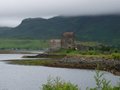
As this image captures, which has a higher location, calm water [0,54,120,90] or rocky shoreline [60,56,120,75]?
calm water [0,54,120,90]

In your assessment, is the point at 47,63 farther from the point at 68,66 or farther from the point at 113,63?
the point at 113,63

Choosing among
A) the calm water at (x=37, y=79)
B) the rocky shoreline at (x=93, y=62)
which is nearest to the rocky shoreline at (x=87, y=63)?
the rocky shoreline at (x=93, y=62)

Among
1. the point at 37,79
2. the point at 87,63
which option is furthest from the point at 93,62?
the point at 37,79

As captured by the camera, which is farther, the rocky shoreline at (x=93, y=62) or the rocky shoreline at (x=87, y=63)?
the rocky shoreline at (x=87, y=63)

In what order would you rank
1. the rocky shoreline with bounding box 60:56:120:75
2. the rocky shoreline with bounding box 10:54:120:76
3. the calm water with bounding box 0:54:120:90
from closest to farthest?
the calm water with bounding box 0:54:120:90
the rocky shoreline with bounding box 60:56:120:75
the rocky shoreline with bounding box 10:54:120:76

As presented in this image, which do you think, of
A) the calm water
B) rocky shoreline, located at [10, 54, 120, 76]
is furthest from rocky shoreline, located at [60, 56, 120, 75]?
the calm water

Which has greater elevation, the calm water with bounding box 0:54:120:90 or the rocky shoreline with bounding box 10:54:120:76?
the calm water with bounding box 0:54:120:90

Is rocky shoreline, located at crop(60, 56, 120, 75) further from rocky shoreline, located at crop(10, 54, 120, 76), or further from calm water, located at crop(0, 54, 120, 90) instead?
calm water, located at crop(0, 54, 120, 90)

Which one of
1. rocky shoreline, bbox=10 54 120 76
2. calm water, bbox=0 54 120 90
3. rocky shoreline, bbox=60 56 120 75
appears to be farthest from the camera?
rocky shoreline, bbox=10 54 120 76

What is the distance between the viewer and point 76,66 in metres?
123

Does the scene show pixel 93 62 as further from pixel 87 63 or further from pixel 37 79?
pixel 37 79

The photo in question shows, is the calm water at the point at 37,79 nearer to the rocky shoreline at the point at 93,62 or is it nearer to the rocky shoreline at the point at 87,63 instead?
the rocky shoreline at the point at 93,62

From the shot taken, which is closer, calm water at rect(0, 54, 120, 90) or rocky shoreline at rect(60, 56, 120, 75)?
calm water at rect(0, 54, 120, 90)

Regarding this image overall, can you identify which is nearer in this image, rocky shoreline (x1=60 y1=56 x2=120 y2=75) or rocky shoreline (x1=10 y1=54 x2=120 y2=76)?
rocky shoreline (x1=60 y1=56 x2=120 y2=75)
